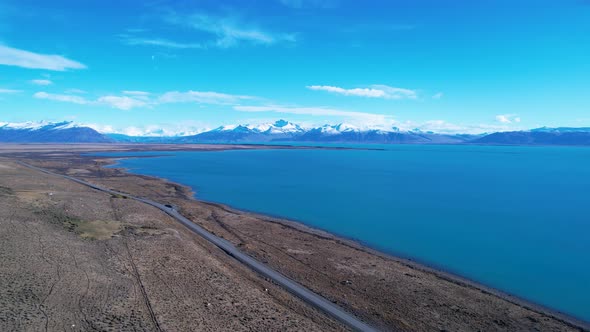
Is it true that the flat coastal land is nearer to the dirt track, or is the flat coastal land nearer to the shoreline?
the dirt track

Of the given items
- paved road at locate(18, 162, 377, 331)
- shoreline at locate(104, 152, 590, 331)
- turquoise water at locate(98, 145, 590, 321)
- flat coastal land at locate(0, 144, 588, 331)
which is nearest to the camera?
flat coastal land at locate(0, 144, 588, 331)

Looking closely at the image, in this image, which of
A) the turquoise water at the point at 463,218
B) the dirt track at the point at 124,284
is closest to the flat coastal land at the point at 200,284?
the dirt track at the point at 124,284

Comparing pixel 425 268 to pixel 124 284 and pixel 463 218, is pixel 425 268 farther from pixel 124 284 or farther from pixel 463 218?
pixel 124 284

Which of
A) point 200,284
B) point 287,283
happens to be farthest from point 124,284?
point 287,283

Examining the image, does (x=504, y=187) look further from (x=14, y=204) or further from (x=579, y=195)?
(x=14, y=204)

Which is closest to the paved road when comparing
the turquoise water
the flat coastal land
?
the flat coastal land

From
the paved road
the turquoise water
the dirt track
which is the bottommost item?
the turquoise water

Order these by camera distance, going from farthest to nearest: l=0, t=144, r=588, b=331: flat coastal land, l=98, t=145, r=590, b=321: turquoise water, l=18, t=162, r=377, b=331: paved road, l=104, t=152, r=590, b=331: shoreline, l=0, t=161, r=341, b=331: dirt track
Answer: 1. l=98, t=145, r=590, b=321: turquoise water
2. l=104, t=152, r=590, b=331: shoreline
3. l=18, t=162, r=377, b=331: paved road
4. l=0, t=144, r=588, b=331: flat coastal land
5. l=0, t=161, r=341, b=331: dirt track

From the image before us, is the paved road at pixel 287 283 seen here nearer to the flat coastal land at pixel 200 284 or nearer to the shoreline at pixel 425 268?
the flat coastal land at pixel 200 284
